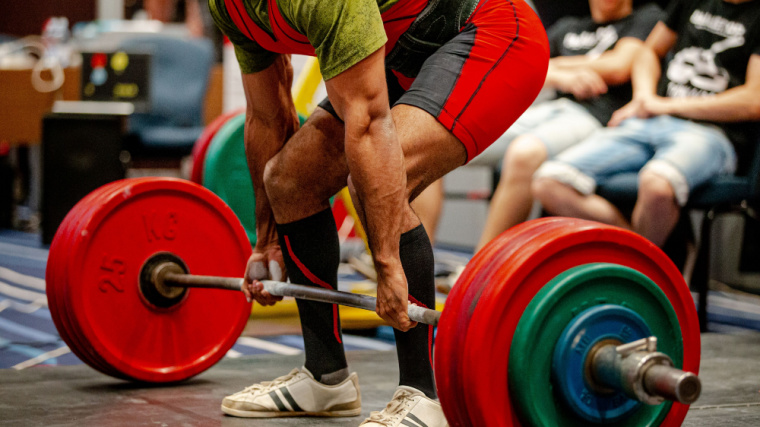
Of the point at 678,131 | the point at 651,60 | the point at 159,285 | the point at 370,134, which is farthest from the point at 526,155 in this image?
the point at 370,134

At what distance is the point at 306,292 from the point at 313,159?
0.23 m

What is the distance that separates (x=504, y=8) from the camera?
144 centimetres

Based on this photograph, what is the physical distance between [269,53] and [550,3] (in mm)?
3193

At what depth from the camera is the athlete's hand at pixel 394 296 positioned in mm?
1258

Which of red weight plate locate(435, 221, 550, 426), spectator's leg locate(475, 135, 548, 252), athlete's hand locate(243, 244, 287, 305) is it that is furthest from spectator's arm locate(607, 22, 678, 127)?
red weight plate locate(435, 221, 550, 426)

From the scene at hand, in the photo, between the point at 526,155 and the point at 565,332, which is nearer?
the point at 565,332

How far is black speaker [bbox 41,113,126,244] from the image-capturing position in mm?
4578

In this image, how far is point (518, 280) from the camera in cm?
112

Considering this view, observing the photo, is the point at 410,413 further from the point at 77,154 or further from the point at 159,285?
the point at 77,154

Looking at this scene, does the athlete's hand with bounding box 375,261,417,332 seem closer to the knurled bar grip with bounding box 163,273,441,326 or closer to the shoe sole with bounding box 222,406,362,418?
the knurled bar grip with bounding box 163,273,441,326

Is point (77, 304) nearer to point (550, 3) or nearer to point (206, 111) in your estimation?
point (550, 3)

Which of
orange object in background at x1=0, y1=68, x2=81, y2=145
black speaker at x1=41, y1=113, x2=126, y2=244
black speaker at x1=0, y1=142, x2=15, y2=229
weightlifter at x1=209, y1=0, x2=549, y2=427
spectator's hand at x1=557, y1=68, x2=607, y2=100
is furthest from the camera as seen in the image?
black speaker at x1=0, y1=142, x2=15, y2=229

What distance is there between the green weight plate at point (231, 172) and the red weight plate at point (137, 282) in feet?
2.17

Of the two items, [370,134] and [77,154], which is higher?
[370,134]
